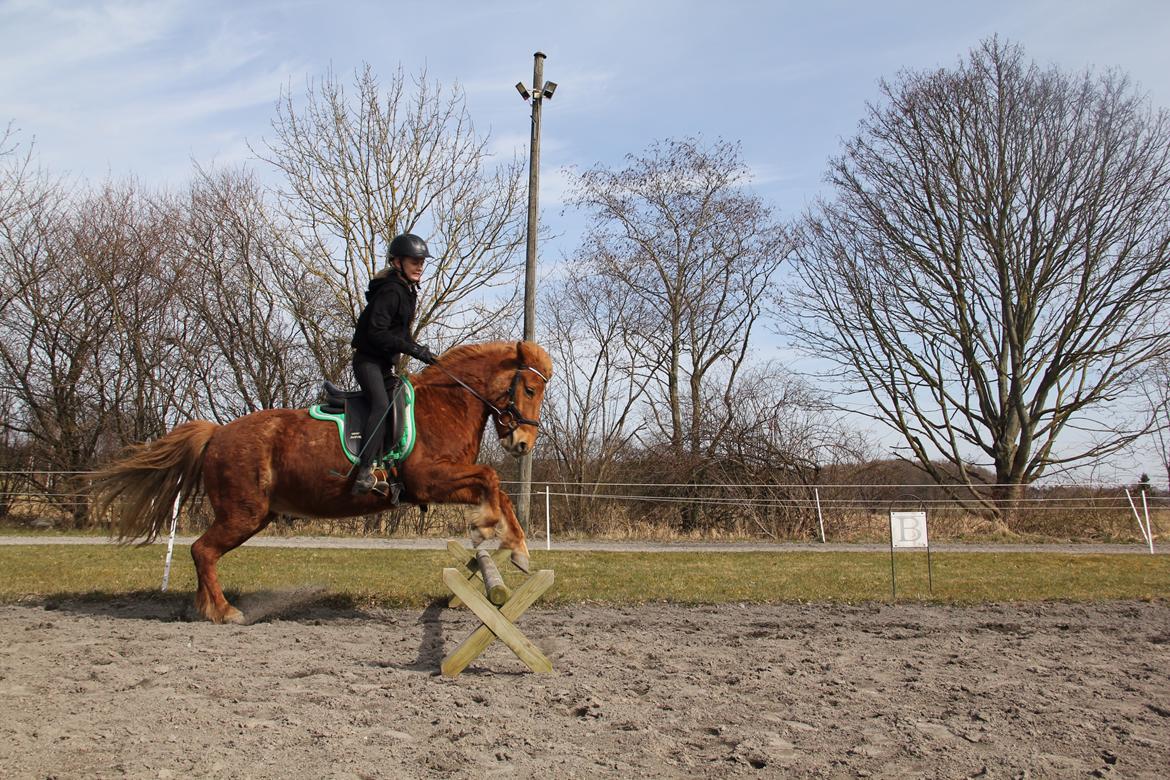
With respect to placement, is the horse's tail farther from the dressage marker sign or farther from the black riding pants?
the dressage marker sign

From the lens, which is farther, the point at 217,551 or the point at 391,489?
the point at 217,551

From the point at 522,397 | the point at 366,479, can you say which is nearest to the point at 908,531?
the point at 522,397

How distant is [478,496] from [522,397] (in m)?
0.96

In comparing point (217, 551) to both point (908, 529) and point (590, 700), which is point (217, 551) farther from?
point (908, 529)

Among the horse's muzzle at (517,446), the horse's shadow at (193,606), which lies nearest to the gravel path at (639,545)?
the horse's shadow at (193,606)

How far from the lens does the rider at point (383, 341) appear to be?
21.7 ft

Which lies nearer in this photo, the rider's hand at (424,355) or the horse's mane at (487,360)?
the rider's hand at (424,355)

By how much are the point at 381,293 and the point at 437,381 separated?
0.89 metres

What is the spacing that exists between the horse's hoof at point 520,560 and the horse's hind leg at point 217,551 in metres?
2.58

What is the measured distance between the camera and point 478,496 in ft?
20.9

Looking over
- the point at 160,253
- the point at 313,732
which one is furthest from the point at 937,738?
the point at 160,253

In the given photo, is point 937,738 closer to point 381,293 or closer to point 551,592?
point 381,293

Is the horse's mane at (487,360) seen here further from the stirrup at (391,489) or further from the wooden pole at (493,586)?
the wooden pole at (493,586)

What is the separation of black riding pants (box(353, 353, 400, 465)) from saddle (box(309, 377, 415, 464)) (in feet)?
0.09
